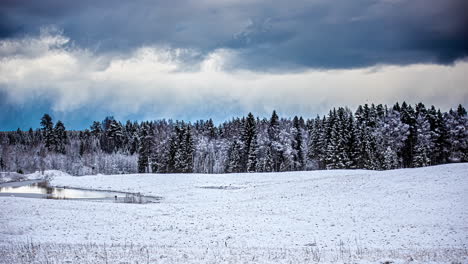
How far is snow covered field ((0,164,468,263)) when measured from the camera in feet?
54.8

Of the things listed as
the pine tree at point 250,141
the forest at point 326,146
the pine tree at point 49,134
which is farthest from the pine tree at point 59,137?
the pine tree at point 250,141

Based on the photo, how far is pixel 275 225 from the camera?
2700cm

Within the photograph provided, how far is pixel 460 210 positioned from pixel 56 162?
5048 inches

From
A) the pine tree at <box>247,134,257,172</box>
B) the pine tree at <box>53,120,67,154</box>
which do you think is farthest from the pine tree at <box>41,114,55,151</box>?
the pine tree at <box>247,134,257,172</box>

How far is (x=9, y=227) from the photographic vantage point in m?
24.6

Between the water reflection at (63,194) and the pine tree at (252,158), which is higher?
the pine tree at (252,158)

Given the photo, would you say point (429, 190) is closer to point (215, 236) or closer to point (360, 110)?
point (215, 236)

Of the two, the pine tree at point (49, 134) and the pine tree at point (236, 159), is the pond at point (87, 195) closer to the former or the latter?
the pine tree at point (236, 159)

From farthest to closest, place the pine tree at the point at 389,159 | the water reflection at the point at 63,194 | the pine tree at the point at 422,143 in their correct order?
the pine tree at the point at 422,143 → the pine tree at the point at 389,159 → the water reflection at the point at 63,194

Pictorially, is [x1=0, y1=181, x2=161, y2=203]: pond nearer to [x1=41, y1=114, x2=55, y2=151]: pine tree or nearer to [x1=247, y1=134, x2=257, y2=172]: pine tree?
[x1=247, y1=134, x2=257, y2=172]: pine tree

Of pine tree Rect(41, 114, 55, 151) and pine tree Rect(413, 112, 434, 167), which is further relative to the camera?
pine tree Rect(41, 114, 55, 151)

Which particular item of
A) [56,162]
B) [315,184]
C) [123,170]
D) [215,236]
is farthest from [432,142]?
[56,162]

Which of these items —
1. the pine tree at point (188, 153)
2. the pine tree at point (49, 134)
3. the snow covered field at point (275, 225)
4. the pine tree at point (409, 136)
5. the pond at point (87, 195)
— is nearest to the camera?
the snow covered field at point (275, 225)

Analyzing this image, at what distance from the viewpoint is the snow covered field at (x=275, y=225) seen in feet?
54.8
